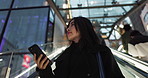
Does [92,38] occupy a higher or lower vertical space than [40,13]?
lower

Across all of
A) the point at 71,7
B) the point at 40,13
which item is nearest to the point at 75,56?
the point at 71,7

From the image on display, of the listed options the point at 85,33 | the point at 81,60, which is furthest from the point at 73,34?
the point at 81,60

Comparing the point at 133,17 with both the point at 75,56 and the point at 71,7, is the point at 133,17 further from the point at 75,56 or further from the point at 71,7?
the point at 75,56

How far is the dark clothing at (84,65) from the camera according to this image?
3.52 ft

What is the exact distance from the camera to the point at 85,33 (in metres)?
1.36

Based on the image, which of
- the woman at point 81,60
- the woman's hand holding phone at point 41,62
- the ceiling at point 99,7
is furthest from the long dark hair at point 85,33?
the ceiling at point 99,7

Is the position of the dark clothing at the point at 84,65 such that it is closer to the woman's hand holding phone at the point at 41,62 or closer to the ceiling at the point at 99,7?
the woman's hand holding phone at the point at 41,62

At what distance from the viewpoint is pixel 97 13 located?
32.4 ft

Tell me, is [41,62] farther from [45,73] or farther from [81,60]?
[81,60]

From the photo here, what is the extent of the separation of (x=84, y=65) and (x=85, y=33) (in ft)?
1.26

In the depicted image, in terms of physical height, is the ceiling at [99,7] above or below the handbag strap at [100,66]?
above

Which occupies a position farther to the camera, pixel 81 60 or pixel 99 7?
pixel 99 7

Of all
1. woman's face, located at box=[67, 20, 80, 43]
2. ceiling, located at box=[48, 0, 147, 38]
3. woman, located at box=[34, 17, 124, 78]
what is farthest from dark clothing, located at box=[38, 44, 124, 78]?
ceiling, located at box=[48, 0, 147, 38]

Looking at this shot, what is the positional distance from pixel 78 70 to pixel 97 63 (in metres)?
0.19
